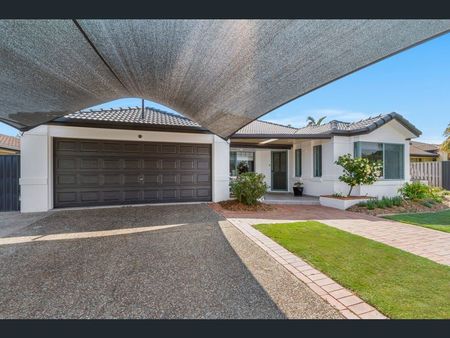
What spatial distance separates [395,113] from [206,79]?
400 inches

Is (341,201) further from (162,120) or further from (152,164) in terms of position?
(162,120)

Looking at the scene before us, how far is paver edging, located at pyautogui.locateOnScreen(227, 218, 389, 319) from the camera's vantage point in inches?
97.6

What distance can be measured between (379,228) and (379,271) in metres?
3.17

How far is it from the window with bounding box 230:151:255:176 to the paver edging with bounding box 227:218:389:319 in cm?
850

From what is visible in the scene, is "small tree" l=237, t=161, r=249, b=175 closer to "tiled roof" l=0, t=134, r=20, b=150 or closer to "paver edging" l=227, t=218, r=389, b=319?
"paver edging" l=227, t=218, r=389, b=319

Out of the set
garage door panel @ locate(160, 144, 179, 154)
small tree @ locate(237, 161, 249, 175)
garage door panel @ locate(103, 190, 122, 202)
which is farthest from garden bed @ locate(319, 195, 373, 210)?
garage door panel @ locate(103, 190, 122, 202)

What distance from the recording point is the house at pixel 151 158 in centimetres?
816

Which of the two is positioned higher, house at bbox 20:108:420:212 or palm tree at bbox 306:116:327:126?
palm tree at bbox 306:116:327:126

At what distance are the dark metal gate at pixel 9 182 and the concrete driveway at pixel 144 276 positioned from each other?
10.8ft

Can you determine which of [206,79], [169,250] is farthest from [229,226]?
[206,79]

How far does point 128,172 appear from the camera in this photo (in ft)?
30.0

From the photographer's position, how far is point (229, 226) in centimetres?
618

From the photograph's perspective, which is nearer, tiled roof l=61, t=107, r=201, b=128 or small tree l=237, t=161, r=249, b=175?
tiled roof l=61, t=107, r=201, b=128

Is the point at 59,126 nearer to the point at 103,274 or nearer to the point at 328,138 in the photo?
the point at 103,274
